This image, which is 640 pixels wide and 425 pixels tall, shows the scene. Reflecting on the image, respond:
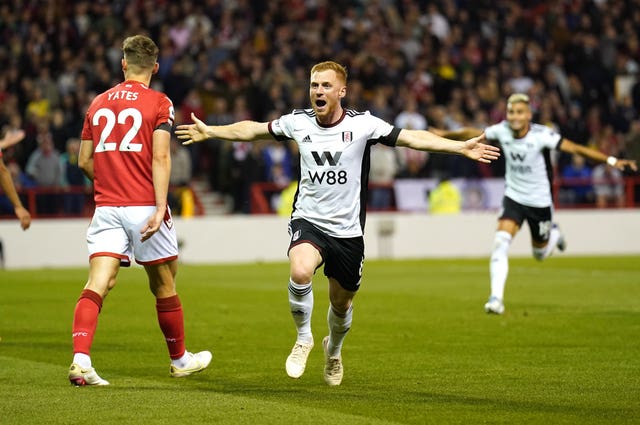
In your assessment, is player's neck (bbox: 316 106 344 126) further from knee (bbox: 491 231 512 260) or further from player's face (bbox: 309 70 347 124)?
knee (bbox: 491 231 512 260)

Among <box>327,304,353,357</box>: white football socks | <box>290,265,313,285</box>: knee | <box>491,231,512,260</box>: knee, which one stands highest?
<box>290,265,313,285</box>: knee

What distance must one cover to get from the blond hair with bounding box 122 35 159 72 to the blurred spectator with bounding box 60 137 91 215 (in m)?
16.6

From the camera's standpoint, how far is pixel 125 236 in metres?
8.96

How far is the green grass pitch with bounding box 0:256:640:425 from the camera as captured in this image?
25.9 feet

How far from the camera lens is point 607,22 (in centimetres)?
3322

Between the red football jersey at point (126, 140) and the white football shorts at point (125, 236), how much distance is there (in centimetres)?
7

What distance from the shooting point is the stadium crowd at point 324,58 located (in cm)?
2644

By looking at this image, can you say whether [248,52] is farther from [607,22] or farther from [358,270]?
[358,270]

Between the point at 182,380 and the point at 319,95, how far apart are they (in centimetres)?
230

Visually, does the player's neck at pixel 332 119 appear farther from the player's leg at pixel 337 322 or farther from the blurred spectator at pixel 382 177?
the blurred spectator at pixel 382 177

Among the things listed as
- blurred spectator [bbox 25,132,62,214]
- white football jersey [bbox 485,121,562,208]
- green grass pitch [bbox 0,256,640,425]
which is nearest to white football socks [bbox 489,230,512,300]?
green grass pitch [bbox 0,256,640,425]

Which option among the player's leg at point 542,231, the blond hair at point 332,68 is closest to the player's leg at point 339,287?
the blond hair at point 332,68

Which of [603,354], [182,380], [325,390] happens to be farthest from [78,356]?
[603,354]

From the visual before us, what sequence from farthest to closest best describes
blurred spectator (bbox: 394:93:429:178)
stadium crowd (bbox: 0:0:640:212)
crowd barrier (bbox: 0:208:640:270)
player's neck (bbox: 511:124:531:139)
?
blurred spectator (bbox: 394:93:429:178) < stadium crowd (bbox: 0:0:640:212) < crowd barrier (bbox: 0:208:640:270) < player's neck (bbox: 511:124:531:139)
